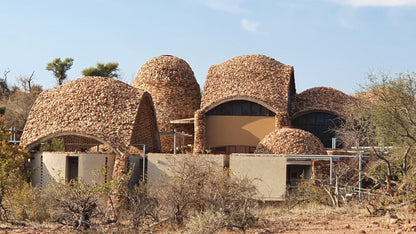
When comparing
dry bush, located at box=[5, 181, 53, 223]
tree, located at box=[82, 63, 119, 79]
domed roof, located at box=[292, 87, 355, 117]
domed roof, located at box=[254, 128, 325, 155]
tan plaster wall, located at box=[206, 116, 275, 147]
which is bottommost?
dry bush, located at box=[5, 181, 53, 223]

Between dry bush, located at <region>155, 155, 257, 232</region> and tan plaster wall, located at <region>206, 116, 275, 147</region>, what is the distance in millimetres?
12884

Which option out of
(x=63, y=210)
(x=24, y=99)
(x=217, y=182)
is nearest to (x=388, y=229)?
(x=217, y=182)

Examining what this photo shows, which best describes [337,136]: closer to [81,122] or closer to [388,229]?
[81,122]

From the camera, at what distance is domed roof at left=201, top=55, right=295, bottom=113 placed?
95.5 ft

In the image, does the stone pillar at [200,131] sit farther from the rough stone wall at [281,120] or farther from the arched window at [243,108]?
the rough stone wall at [281,120]

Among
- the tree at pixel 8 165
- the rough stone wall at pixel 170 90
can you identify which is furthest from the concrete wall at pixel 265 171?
the rough stone wall at pixel 170 90

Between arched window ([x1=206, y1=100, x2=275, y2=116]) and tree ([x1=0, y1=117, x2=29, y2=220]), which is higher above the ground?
arched window ([x1=206, y1=100, x2=275, y2=116])

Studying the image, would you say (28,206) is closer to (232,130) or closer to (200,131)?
(200,131)

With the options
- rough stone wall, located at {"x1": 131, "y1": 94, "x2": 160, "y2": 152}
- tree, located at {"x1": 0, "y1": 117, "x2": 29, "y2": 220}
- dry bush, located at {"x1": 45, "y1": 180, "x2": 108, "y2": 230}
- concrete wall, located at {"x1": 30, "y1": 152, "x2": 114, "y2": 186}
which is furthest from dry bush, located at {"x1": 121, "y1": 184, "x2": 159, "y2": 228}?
rough stone wall, located at {"x1": 131, "y1": 94, "x2": 160, "y2": 152}

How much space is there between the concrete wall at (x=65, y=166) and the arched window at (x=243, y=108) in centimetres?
869

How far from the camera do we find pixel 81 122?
23.4 m

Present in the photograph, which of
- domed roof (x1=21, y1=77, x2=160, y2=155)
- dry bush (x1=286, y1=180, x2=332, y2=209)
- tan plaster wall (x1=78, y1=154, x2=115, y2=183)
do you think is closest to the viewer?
dry bush (x1=286, y1=180, x2=332, y2=209)

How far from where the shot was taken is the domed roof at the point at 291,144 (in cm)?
2364

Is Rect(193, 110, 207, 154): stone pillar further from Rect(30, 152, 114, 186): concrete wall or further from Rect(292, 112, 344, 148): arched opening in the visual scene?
Rect(30, 152, 114, 186): concrete wall
